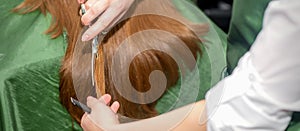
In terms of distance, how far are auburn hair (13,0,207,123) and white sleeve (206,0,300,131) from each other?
1.06ft

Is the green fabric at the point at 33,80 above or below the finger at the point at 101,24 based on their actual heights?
below

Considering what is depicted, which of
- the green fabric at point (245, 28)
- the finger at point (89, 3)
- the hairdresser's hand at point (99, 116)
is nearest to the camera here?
the green fabric at point (245, 28)

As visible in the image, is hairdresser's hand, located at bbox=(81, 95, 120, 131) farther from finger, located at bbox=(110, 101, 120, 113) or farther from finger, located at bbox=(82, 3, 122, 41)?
finger, located at bbox=(82, 3, 122, 41)

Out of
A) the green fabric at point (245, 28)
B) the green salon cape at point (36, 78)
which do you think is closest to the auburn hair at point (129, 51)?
the green salon cape at point (36, 78)

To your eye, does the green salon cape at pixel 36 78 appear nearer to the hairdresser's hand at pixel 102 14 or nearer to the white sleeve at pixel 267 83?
the hairdresser's hand at pixel 102 14

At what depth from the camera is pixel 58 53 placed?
1081 mm

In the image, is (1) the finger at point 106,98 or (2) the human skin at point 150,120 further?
(1) the finger at point 106,98

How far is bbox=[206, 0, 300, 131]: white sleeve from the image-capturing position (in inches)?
24.9

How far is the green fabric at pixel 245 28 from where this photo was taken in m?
0.75

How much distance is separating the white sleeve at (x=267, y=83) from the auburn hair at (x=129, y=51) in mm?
322

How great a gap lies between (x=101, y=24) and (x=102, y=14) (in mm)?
22

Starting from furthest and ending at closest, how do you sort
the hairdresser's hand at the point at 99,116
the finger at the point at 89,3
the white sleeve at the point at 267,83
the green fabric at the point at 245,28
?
the finger at the point at 89,3
the hairdresser's hand at the point at 99,116
the green fabric at the point at 245,28
the white sleeve at the point at 267,83

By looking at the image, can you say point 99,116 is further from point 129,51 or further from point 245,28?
point 245,28

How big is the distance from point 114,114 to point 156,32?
24 centimetres
